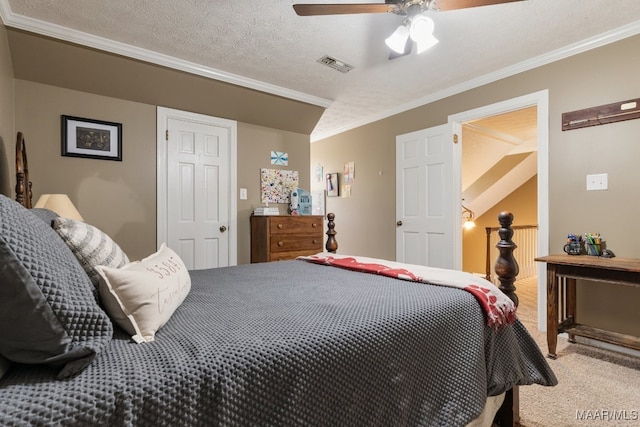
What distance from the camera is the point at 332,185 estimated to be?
17.3ft

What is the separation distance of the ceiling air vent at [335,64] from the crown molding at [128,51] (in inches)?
28.4

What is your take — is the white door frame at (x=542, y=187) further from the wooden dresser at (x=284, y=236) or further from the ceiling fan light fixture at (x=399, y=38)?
the wooden dresser at (x=284, y=236)

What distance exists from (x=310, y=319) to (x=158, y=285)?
469 mm

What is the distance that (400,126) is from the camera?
412 cm

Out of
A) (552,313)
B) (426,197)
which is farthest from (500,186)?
(552,313)

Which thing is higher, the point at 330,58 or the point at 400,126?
the point at 330,58

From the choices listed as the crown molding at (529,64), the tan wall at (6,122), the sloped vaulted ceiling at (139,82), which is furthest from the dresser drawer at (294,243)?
the tan wall at (6,122)

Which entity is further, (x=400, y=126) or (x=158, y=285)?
(x=400, y=126)

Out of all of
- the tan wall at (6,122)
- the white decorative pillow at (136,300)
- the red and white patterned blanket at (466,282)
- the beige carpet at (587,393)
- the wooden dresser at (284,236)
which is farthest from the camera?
the wooden dresser at (284,236)

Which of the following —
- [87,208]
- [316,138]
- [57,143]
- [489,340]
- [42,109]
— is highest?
[316,138]

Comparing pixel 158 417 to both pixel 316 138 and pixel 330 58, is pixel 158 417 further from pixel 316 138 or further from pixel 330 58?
pixel 316 138

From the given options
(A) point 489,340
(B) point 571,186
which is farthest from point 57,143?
(B) point 571,186

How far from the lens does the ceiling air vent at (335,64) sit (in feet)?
9.36

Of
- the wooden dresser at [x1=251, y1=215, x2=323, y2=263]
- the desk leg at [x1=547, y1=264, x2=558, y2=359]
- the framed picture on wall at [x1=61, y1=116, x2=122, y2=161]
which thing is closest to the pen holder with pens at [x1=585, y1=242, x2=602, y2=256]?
the desk leg at [x1=547, y1=264, x2=558, y2=359]
